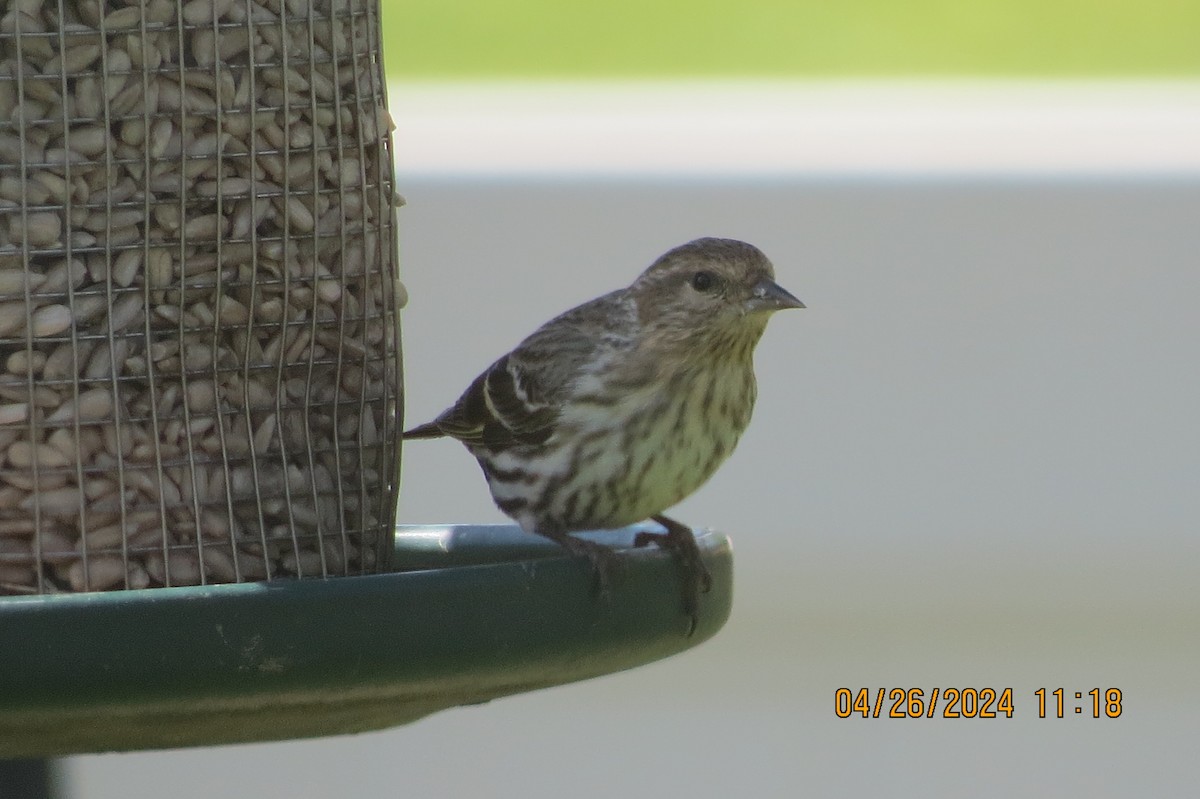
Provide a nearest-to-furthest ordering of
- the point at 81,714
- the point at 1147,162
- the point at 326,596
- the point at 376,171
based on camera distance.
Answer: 1. the point at 81,714
2. the point at 326,596
3. the point at 376,171
4. the point at 1147,162

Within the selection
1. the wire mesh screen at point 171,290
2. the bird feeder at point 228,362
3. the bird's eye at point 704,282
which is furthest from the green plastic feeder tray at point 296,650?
the bird's eye at point 704,282

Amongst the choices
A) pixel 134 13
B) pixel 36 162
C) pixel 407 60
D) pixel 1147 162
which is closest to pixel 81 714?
pixel 36 162

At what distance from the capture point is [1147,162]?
18.6ft

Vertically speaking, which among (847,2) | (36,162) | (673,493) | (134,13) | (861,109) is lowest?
(673,493)

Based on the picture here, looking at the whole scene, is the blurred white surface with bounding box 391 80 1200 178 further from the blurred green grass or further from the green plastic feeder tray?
the green plastic feeder tray

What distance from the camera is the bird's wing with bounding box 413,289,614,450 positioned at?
3473mm

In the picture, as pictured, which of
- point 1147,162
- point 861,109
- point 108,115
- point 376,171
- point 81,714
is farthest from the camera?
point 861,109

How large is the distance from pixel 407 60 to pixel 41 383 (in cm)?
432

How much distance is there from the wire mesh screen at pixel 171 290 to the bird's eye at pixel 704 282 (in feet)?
3.04

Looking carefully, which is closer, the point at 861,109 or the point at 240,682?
the point at 240,682

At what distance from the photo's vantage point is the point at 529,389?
352 cm

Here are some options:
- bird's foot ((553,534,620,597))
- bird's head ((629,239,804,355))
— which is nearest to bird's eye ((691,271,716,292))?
bird's head ((629,239,804,355))

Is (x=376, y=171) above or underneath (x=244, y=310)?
above

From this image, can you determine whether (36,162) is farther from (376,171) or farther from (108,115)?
(376,171)
